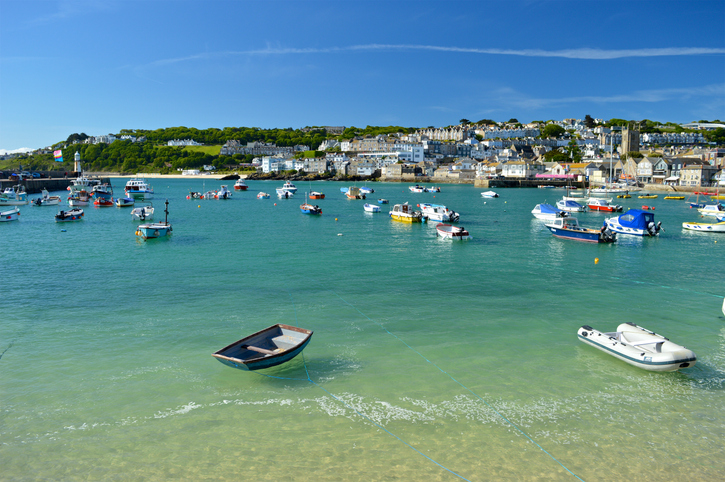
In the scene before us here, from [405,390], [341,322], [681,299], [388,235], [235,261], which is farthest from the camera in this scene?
[388,235]

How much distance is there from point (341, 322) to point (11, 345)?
324 inches

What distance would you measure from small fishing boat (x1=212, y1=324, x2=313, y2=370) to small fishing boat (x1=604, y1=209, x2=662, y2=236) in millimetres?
31306

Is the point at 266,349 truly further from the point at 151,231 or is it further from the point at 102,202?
the point at 102,202

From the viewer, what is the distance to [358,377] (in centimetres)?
991

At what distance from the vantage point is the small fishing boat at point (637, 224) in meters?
33.4

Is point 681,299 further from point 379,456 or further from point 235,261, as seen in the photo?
point 235,261

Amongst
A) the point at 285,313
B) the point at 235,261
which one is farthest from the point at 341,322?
the point at 235,261

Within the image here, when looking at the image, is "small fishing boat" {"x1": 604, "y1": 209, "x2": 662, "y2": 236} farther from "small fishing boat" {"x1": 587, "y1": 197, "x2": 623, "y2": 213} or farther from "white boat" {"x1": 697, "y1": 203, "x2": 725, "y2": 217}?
"small fishing boat" {"x1": 587, "y1": 197, "x2": 623, "y2": 213}

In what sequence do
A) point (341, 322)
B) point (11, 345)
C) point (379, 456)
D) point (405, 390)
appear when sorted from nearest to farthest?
point (379, 456)
point (405, 390)
point (11, 345)
point (341, 322)

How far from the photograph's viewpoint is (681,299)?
16484 mm

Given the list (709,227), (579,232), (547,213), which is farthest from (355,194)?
(709,227)

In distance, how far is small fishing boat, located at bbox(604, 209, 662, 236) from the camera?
33438 mm

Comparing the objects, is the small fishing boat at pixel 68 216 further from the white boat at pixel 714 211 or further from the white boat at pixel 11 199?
the white boat at pixel 714 211

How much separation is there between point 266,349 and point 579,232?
2652cm
